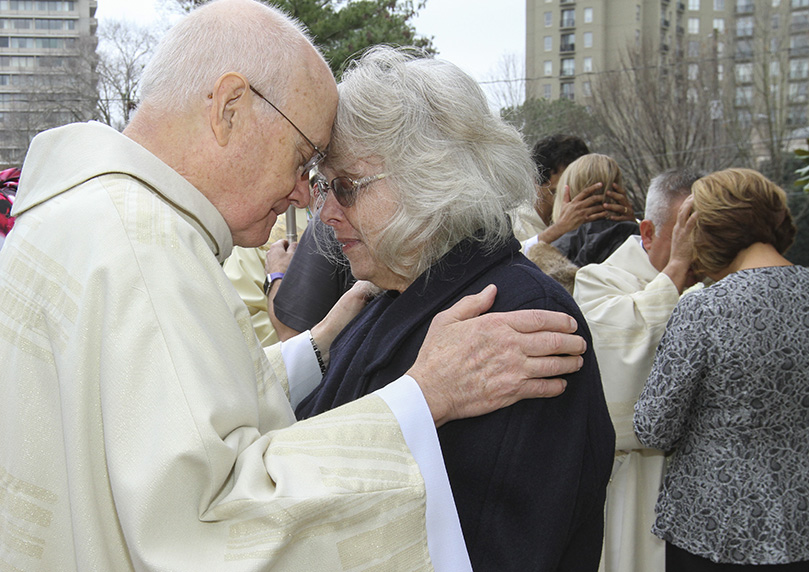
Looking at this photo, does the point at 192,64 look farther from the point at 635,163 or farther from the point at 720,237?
the point at 635,163

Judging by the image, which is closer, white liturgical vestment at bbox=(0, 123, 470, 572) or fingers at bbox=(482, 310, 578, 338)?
white liturgical vestment at bbox=(0, 123, 470, 572)

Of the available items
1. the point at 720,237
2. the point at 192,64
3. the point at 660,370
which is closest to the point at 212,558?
the point at 192,64

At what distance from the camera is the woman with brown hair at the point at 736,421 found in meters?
2.88

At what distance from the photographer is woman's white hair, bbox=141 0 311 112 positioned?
1655 mm

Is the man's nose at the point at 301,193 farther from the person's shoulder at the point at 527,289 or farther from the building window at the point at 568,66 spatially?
the building window at the point at 568,66

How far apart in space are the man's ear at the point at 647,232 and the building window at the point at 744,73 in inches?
869

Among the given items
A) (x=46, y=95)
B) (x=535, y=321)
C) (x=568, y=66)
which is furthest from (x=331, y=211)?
(x=568, y=66)

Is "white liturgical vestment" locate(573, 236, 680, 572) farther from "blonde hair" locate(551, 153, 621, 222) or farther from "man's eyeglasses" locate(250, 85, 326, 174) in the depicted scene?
"man's eyeglasses" locate(250, 85, 326, 174)

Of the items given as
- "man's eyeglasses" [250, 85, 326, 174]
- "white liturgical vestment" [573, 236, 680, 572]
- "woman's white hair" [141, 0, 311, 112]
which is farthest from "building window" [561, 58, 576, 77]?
"woman's white hair" [141, 0, 311, 112]

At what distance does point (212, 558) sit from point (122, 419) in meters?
0.28

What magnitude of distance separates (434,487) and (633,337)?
211 cm

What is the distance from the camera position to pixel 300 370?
95.7 inches

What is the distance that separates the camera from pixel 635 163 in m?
20.5

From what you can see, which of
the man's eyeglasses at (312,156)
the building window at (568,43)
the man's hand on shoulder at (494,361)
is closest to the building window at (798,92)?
the man's eyeglasses at (312,156)
